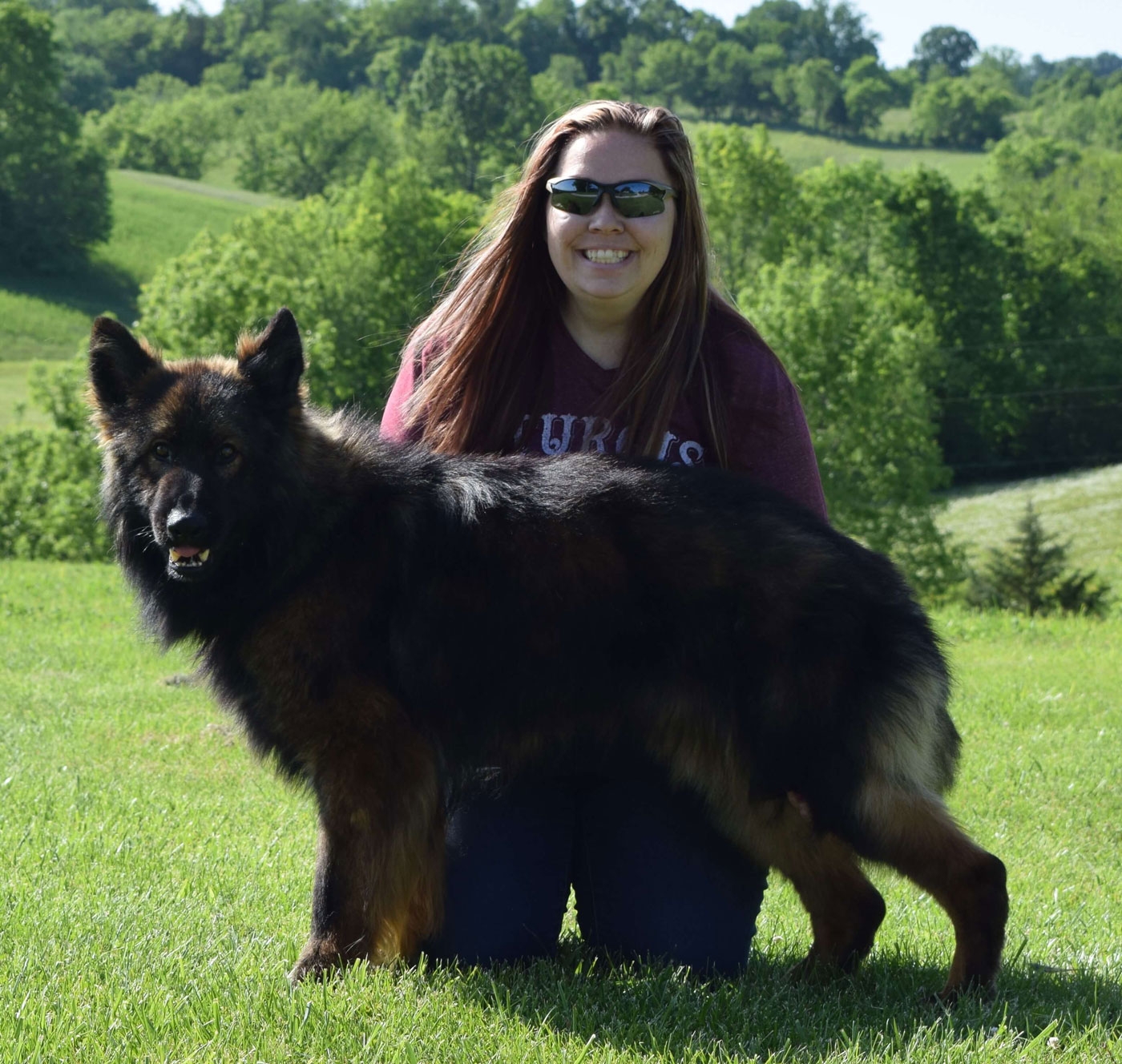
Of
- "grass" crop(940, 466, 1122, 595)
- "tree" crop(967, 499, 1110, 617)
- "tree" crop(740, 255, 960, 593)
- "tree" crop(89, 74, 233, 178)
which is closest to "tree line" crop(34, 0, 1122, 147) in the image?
"tree" crop(89, 74, 233, 178)

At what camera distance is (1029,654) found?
37.7 feet

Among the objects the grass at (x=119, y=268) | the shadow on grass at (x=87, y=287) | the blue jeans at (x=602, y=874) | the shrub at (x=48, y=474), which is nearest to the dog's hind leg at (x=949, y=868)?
the blue jeans at (x=602, y=874)

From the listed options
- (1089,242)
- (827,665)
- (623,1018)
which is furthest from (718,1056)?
(1089,242)

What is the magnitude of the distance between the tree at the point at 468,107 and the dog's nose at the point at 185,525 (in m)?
71.3

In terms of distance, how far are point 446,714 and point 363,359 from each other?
1390 inches

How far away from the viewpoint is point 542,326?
4605mm

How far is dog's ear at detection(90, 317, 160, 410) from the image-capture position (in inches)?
152

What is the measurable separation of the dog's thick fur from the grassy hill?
3708 centimetres

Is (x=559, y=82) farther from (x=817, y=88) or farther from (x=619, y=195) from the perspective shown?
(x=619, y=195)

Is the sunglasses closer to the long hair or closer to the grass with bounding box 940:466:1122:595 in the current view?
the long hair

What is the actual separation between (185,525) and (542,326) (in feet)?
5.29

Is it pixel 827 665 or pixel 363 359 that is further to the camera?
pixel 363 359

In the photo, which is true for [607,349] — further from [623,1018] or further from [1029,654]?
[1029,654]

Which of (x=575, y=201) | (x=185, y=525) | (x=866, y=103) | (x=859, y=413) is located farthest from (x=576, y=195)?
(x=866, y=103)
